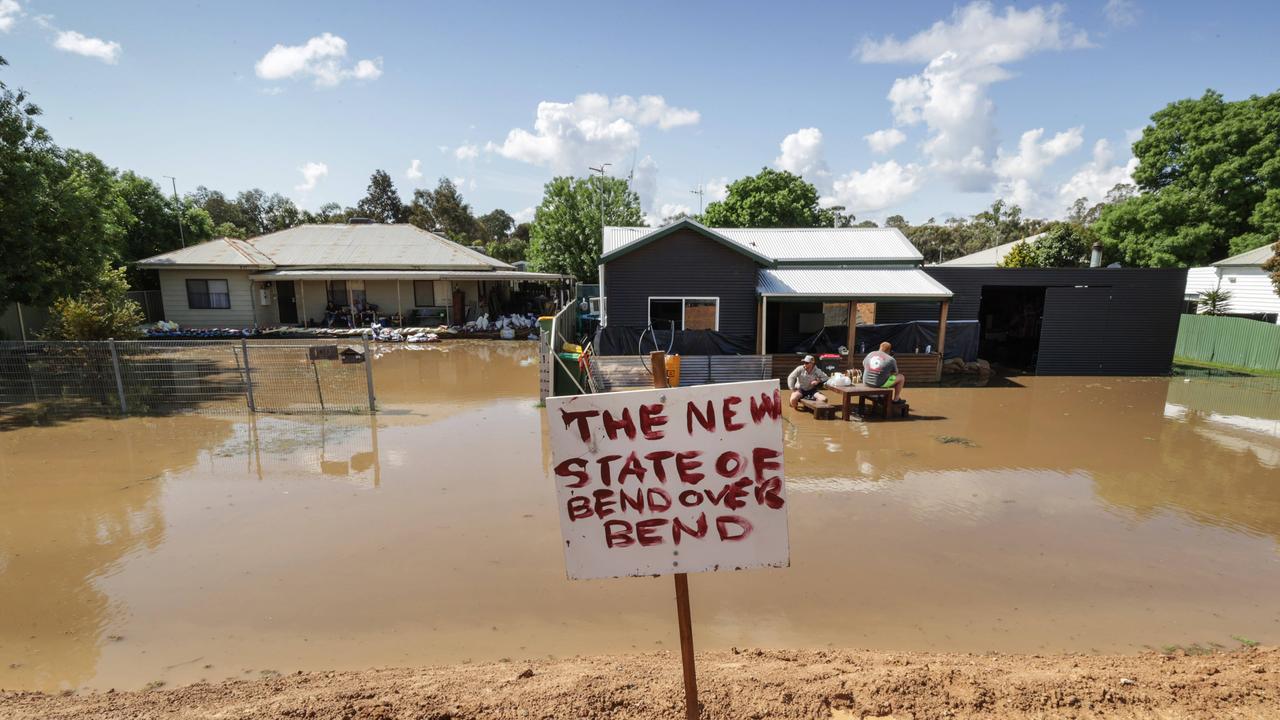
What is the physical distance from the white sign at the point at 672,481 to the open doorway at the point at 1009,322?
20.3 m

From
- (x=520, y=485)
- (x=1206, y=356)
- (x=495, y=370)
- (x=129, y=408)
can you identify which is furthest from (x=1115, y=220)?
(x=129, y=408)

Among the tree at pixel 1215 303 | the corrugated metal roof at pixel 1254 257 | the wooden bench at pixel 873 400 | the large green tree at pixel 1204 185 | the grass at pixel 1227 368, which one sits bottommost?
the grass at pixel 1227 368

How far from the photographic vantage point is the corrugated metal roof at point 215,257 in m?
24.7

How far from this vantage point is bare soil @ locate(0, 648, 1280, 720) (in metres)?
3.25

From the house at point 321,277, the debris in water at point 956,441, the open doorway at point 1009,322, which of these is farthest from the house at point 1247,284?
the house at point 321,277

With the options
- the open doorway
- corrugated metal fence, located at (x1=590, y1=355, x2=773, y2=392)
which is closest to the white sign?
corrugated metal fence, located at (x1=590, y1=355, x2=773, y2=392)

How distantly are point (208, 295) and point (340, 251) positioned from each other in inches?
224

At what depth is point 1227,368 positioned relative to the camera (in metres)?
19.0

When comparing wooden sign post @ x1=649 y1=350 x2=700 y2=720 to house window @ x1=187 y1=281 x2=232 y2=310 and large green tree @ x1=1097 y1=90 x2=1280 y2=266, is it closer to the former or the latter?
house window @ x1=187 y1=281 x2=232 y2=310

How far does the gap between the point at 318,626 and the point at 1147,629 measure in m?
6.50

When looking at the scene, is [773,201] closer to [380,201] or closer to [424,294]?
[424,294]

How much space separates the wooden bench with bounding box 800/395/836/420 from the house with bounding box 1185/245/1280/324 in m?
21.0

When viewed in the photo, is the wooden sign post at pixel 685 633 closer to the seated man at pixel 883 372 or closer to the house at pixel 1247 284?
the seated man at pixel 883 372

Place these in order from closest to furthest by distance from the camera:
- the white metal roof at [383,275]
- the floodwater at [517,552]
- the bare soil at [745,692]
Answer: the bare soil at [745,692] → the floodwater at [517,552] → the white metal roof at [383,275]
